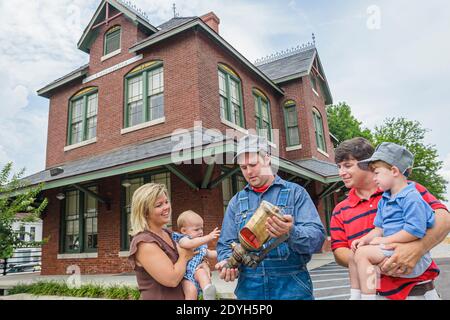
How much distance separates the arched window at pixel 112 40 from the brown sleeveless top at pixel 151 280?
12.0 m

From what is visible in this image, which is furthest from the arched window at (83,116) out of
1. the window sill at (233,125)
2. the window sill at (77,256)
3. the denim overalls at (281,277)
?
the denim overalls at (281,277)

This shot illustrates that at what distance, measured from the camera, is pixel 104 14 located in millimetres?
13219

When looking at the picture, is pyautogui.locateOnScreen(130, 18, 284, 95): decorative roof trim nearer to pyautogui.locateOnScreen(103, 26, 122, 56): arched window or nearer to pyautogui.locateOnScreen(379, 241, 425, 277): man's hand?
pyautogui.locateOnScreen(103, 26, 122, 56): arched window

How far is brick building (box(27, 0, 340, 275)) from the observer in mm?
9180

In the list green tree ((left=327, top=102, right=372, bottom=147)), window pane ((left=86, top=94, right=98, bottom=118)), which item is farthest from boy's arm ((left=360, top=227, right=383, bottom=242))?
green tree ((left=327, top=102, right=372, bottom=147))

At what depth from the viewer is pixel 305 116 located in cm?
1455

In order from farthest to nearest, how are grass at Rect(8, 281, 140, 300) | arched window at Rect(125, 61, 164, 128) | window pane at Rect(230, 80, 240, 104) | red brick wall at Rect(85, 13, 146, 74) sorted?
1. red brick wall at Rect(85, 13, 146, 74)
2. window pane at Rect(230, 80, 240, 104)
3. arched window at Rect(125, 61, 164, 128)
4. grass at Rect(8, 281, 140, 300)

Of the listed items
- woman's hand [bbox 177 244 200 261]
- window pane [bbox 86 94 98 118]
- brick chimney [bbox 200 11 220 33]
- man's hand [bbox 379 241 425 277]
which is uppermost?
brick chimney [bbox 200 11 220 33]

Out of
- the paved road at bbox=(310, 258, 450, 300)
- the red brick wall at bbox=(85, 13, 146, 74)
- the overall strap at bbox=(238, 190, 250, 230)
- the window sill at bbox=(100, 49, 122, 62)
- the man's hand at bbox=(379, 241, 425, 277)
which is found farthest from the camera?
the window sill at bbox=(100, 49, 122, 62)

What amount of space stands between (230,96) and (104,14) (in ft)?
20.9

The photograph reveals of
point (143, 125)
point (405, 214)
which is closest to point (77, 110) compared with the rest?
point (143, 125)

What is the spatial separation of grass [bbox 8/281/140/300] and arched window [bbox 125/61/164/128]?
5.38 meters

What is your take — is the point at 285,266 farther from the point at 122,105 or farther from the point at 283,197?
the point at 122,105
